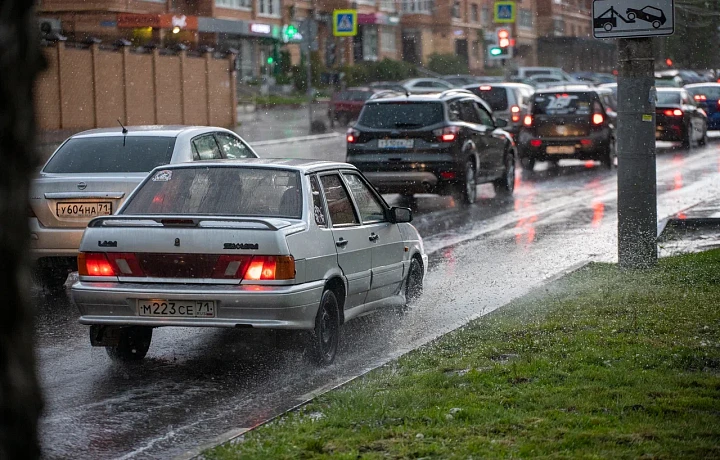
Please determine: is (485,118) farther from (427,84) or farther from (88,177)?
(427,84)

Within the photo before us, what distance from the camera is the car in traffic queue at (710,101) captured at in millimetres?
36469

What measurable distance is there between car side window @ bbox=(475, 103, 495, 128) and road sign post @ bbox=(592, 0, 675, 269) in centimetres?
870

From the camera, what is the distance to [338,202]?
27.5ft

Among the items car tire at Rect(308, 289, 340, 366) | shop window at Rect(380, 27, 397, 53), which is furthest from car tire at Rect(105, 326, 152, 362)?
shop window at Rect(380, 27, 397, 53)

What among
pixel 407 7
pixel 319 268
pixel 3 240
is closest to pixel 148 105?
pixel 319 268

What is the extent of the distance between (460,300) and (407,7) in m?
71.4

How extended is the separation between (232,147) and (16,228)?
→ 10469 millimetres

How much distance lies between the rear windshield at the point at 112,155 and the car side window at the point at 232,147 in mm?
1141

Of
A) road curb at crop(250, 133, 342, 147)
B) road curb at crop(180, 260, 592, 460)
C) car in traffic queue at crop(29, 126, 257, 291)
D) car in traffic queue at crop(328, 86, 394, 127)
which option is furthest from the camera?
car in traffic queue at crop(328, 86, 394, 127)

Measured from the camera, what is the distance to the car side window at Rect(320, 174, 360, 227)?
8.21 meters

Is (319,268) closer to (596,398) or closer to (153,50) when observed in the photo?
(596,398)

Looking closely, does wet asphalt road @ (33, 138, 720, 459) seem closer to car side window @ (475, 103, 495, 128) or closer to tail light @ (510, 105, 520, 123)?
car side window @ (475, 103, 495, 128)

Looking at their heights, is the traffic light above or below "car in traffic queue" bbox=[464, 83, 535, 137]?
above

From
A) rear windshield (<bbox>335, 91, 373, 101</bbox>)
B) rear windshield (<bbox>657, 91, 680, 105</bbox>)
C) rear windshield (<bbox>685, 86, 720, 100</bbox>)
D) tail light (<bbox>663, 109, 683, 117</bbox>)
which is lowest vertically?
tail light (<bbox>663, 109, 683, 117</bbox>)
